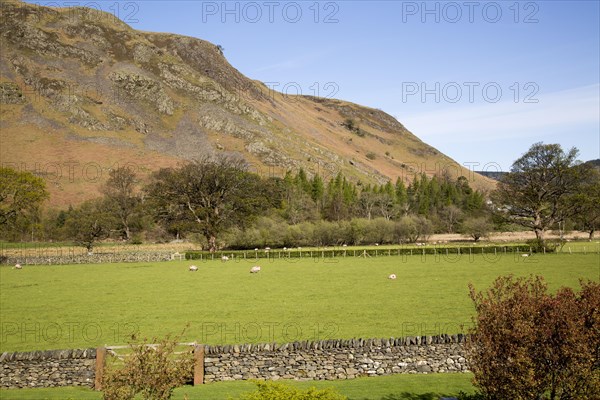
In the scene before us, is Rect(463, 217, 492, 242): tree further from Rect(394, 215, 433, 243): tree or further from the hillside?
the hillside

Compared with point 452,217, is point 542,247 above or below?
below

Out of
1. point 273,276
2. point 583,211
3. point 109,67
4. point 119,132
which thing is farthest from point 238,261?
point 109,67

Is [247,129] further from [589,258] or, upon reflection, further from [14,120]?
[589,258]

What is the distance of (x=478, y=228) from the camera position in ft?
262

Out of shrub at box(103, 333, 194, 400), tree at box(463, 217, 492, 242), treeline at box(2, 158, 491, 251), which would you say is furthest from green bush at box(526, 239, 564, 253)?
shrub at box(103, 333, 194, 400)

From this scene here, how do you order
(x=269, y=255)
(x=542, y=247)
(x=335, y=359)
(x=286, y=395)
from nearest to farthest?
(x=286, y=395), (x=335, y=359), (x=542, y=247), (x=269, y=255)

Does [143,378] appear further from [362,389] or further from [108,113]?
[108,113]

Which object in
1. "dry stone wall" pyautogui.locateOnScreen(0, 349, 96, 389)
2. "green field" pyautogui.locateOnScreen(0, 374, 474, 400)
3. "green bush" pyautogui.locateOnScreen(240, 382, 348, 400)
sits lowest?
"green field" pyautogui.locateOnScreen(0, 374, 474, 400)

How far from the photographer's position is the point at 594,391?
9.22 meters

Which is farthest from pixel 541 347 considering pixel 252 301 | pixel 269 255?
pixel 269 255

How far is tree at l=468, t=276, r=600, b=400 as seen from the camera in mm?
9195

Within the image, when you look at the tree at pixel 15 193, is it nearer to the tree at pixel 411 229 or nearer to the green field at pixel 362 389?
the green field at pixel 362 389

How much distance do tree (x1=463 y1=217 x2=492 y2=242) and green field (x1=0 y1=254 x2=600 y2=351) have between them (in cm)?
3093

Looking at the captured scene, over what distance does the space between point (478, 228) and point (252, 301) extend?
6172 centimetres
